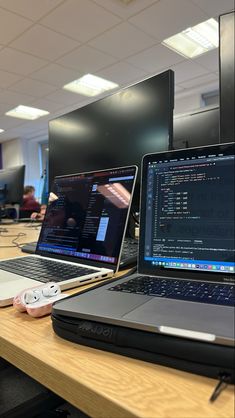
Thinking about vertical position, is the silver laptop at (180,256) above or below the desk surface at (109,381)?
above

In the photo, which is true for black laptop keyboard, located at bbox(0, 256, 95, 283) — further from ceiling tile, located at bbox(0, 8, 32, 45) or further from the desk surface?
ceiling tile, located at bbox(0, 8, 32, 45)

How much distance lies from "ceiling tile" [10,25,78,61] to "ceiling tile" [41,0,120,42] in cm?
11

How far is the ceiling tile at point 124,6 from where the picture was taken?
2.58m

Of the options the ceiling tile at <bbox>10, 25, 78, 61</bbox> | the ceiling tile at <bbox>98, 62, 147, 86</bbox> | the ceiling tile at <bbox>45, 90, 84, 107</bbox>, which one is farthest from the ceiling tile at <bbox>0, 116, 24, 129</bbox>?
the ceiling tile at <bbox>10, 25, 78, 61</bbox>

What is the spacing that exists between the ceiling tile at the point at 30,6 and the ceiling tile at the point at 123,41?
0.63 m

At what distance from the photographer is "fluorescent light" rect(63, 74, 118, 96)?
445cm

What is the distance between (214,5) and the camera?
269 cm

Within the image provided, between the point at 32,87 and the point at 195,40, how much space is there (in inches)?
89.6

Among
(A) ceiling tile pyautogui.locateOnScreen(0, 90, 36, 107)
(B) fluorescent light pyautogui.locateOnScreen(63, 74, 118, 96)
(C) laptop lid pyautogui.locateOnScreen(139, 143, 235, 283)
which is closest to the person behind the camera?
(C) laptop lid pyautogui.locateOnScreen(139, 143, 235, 283)

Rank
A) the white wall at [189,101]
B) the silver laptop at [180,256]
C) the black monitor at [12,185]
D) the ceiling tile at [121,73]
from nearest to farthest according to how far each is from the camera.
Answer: the silver laptop at [180,256] < the black monitor at [12,185] < the ceiling tile at [121,73] < the white wall at [189,101]

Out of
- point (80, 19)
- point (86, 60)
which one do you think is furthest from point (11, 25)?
point (86, 60)

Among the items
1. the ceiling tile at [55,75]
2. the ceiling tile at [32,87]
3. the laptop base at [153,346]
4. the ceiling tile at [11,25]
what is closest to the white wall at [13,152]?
the ceiling tile at [32,87]

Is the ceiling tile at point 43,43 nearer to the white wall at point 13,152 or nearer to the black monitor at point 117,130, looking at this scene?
the black monitor at point 117,130

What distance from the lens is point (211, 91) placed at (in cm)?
475
